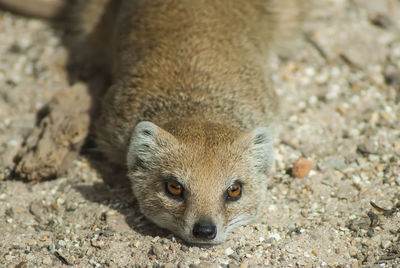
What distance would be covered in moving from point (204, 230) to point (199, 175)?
0.57 meters

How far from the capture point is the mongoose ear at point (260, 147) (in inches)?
223

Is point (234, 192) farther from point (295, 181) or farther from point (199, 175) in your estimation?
point (295, 181)

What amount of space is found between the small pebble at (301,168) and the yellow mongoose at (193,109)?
2.07 ft

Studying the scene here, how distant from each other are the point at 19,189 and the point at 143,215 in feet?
5.61

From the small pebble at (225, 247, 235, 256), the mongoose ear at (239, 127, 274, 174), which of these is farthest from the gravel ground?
the mongoose ear at (239, 127, 274, 174)

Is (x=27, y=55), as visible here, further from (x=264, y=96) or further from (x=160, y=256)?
(x=160, y=256)

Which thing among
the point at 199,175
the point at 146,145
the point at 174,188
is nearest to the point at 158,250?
the point at 174,188

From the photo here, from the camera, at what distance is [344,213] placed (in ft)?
19.9

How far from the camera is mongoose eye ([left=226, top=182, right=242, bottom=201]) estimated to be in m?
Result: 5.45

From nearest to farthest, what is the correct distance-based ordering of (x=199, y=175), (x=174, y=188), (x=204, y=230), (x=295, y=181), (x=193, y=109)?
(x=204, y=230), (x=199, y=175), (x=174, y=188), (x=193, y=109), (x=295, y=181)

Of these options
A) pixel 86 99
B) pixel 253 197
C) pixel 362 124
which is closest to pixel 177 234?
pixel 253 197

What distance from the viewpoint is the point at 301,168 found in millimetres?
6613

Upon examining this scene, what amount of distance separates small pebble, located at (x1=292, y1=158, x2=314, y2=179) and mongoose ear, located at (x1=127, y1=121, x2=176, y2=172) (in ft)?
6.33

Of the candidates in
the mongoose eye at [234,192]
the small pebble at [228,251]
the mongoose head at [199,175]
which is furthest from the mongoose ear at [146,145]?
the small pebble at [228,251]
